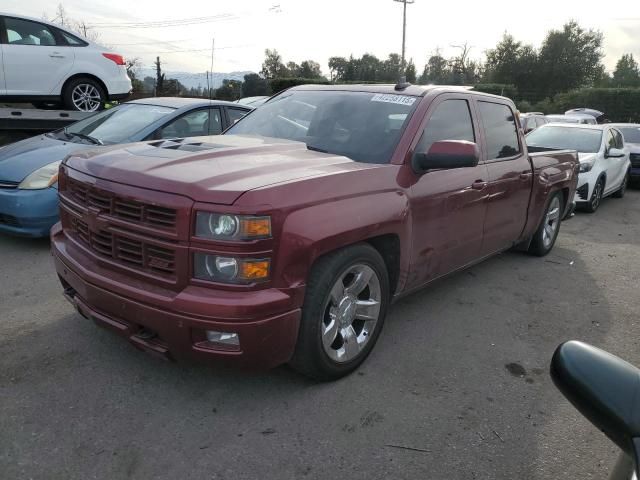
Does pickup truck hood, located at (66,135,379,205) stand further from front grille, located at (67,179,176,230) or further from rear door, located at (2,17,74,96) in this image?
rear door, located at (2,17,74,96)

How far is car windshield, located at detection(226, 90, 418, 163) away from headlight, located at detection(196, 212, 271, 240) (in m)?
1.18

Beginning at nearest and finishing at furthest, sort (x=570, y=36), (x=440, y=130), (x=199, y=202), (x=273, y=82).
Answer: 1. (x=199, y=202)
2. (x=440, y=130)
3. (x=273, y=82)
4. (x=570, y=36)

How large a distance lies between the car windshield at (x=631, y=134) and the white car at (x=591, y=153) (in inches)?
120

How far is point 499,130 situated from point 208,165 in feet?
9.77

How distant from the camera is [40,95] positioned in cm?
830

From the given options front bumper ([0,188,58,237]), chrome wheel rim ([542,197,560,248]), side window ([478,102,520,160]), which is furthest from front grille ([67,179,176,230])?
chrome wheel rim ([542,197,560,248])

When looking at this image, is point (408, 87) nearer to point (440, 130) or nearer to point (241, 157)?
point (440, 130)

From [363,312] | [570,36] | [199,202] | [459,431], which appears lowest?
[459,431]

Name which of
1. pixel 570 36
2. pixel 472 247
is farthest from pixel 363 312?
pixel 570 36

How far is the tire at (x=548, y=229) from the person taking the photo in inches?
234

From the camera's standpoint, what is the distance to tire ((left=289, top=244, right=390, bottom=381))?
2781 mm

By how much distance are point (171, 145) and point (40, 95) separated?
20.8ft

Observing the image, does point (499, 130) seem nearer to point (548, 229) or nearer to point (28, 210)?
point (548, 229)

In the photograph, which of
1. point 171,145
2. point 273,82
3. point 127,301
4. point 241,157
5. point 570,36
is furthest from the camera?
point 570,36
